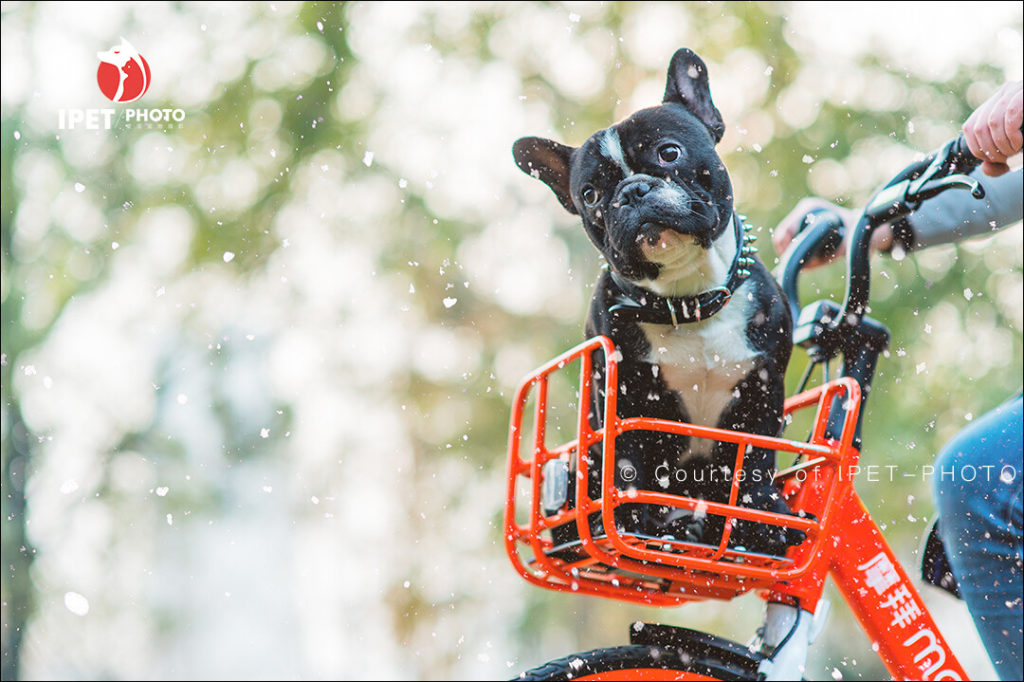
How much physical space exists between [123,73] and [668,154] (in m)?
5.58

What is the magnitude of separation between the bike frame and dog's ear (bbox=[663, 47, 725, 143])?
0.40m

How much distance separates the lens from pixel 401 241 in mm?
6316

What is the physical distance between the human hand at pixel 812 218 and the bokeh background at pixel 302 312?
14.6 ft

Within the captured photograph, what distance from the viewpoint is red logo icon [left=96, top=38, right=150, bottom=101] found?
5.93 meters

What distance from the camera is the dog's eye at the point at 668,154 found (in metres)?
1.23

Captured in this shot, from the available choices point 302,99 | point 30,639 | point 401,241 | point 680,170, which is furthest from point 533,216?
point 680,170

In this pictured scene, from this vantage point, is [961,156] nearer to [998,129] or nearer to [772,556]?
[998,129]

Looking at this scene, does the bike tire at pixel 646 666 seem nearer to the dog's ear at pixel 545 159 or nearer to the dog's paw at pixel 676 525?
the dog's paw at pixel 676 525

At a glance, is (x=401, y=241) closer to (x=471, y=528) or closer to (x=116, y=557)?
(x=471, y=528)

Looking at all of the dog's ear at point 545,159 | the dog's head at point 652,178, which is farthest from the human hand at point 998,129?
the dog's ear at point 545,159

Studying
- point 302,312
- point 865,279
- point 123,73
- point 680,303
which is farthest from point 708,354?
point 123,73

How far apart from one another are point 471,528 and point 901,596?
16.8 ft

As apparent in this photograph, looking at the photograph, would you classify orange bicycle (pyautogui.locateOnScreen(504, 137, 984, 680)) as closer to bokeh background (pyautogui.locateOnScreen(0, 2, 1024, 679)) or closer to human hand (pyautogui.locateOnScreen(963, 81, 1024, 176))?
human hand (pyautogui.locateOnScreen(963, 81, 1024, 176))

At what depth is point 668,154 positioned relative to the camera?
1232mm
